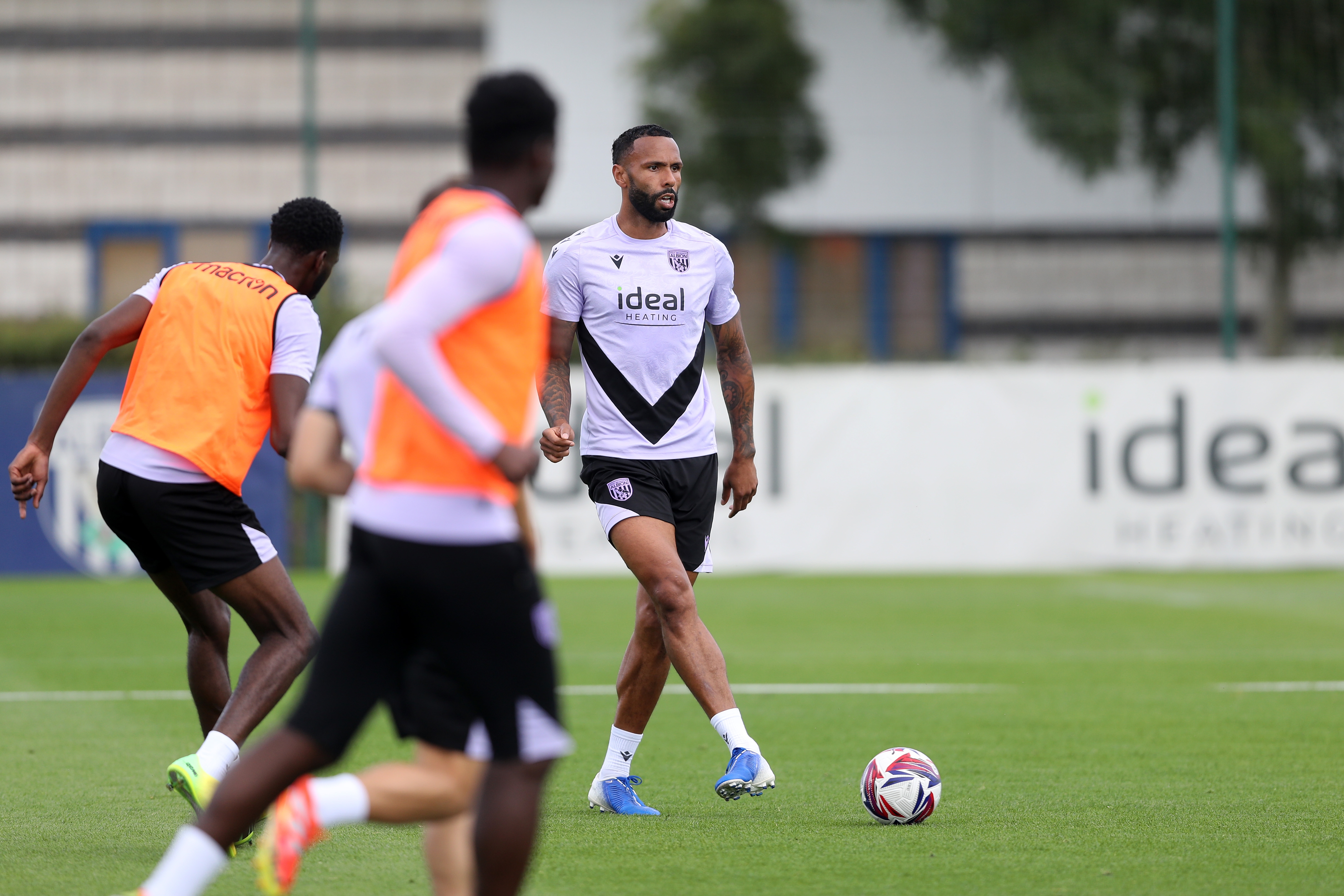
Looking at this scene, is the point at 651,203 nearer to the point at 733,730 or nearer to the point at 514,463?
the point at 733,730

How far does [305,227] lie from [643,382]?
4.68 ft

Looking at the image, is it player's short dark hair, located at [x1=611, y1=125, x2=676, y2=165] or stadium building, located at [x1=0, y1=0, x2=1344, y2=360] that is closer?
player's short dark hair, located at [x1=611, y1=125, x2=676, y2=165]

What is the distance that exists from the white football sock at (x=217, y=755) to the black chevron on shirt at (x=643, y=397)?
1.95m

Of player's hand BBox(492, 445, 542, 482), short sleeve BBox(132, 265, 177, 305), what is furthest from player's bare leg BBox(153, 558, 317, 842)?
player's hand BBox(492, 445, 542, 482)

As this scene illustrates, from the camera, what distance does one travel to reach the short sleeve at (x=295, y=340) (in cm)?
519

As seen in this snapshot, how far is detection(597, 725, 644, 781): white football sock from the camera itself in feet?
19.6

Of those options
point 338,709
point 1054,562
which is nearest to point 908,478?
point 1054,562

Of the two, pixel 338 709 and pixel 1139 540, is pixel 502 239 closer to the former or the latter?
pixel 338 709

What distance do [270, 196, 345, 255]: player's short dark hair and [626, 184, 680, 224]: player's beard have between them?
1197mm

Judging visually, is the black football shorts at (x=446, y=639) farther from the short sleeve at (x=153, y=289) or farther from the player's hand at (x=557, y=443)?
the short sleeve at (x=153, y=289)

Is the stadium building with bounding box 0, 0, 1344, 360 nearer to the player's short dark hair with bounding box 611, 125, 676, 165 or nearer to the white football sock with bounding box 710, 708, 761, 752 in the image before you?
the player's short dark hair with bounding box 611, 125, 676, 165

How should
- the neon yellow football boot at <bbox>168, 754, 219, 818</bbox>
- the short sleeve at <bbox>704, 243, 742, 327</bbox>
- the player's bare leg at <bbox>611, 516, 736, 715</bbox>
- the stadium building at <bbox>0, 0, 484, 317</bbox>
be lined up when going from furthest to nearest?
1. the stadium building at <bbox>0, 0, 484, 317</bbox>
2. the short sleeve at <bbox>704, 243, 742, 327</bbox>
3. the player's bare leg at <bbox>611, 516, 736, 715</bbox>
4. the neon yellow football boot at <bbox>168, 754, 219, 818</bbox>

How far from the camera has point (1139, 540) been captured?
16375mm

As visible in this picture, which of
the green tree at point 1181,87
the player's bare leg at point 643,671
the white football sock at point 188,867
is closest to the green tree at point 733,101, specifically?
the green tree at point 1181,87
